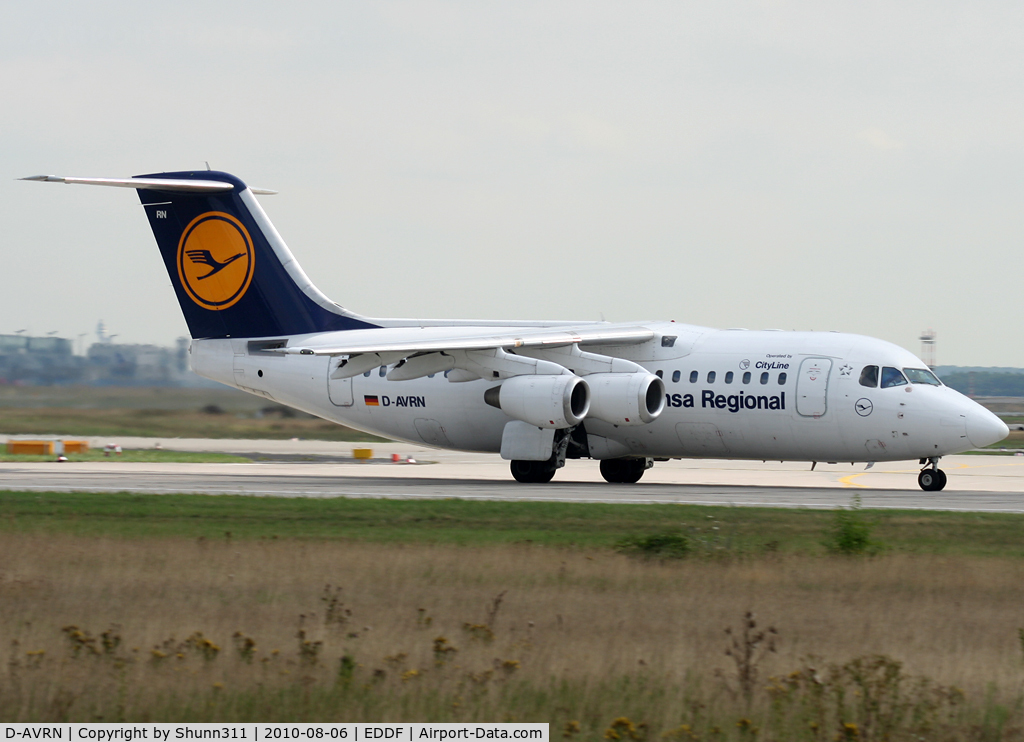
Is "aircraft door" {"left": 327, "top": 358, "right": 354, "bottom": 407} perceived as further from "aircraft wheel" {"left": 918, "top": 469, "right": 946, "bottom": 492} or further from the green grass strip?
"aircraft wheel" {"left": 918, "top": 469, "right": 946, "bottom": 492}

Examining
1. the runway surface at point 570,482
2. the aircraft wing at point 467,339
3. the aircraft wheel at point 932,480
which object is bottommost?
the runway surface at point 570,482

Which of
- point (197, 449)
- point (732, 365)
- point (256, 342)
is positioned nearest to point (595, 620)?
point (732, 365)

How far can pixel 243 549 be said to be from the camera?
1570 cm

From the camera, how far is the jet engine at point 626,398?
2842 centimetres

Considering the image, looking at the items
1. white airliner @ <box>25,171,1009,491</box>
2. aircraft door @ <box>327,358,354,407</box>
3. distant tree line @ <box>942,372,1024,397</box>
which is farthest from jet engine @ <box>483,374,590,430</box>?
distant tree line @ <box>942,372,1024,397</box>

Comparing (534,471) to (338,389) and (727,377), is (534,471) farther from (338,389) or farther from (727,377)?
(338,389)

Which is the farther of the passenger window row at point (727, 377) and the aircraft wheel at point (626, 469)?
the aircraft wheel at point (626, 469)

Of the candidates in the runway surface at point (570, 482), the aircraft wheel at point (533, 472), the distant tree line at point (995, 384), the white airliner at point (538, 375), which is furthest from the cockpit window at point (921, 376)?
the distant tree line at point (995, 384)

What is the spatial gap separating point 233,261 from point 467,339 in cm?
744

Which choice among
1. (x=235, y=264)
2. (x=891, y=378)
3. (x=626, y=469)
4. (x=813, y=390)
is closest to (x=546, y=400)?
(x=626, y=469)

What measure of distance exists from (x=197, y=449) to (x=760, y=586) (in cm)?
3639

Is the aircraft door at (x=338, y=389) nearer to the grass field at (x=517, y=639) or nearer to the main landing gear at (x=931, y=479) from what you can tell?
the main landing gear at (x=931, y=479)

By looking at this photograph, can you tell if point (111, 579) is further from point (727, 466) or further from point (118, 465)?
point (727, 466)

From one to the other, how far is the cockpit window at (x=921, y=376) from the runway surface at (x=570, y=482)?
92.1 inches
